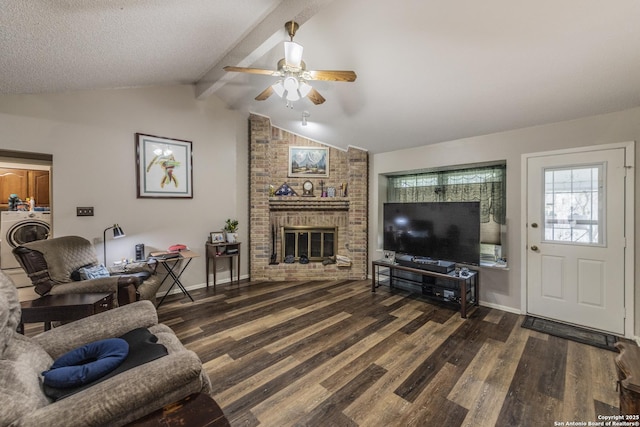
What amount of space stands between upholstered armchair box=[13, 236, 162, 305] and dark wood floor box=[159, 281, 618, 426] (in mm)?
712

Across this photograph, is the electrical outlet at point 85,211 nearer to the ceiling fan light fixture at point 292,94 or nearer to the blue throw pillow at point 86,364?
the blue throw pillow at point 86,364

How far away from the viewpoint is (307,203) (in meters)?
4.59

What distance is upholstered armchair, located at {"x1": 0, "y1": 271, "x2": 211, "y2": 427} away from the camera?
867 millimetres

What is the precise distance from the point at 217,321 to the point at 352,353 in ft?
5.09

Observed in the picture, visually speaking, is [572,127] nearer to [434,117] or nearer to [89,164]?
[434,117]

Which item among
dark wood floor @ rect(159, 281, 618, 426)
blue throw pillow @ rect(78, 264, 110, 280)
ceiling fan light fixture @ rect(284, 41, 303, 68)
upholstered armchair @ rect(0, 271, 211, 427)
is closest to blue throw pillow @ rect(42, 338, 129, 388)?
upholstered armchair @ rect(0, 271, 211, 427)

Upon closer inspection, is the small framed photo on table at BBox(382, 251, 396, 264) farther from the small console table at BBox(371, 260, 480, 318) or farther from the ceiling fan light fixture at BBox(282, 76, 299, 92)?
the ceiling fan light fixture at BBox(282, 76, 299, 92)

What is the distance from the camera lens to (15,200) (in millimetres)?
4094

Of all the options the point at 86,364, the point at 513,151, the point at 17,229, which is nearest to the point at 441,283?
the point at 513,151

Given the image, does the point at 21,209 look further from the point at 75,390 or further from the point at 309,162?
the point at 75,390

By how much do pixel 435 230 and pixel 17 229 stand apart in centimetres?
605

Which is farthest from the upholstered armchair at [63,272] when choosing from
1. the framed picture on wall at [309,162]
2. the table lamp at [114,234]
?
the framed picture on wall at [309,162]

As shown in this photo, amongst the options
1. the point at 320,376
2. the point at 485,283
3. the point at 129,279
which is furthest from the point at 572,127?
the point at 129,279

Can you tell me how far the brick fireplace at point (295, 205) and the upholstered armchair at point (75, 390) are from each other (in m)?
3.00
